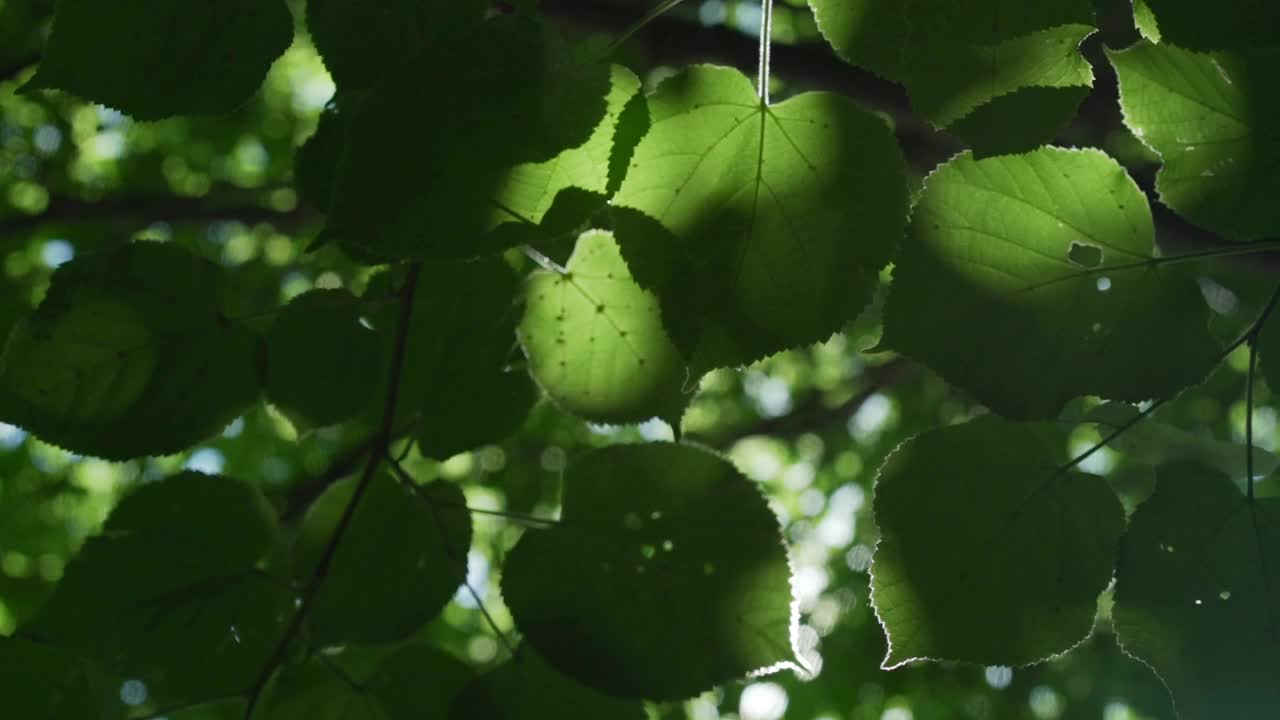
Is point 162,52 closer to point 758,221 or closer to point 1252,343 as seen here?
point 758,221

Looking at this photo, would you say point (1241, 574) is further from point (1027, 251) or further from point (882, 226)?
point (882, 226)

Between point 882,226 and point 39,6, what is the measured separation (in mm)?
3858

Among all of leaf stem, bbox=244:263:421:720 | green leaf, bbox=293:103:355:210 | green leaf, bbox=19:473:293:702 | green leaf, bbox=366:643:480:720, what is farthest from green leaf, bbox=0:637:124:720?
green leaf, bbox=293:103:355:210

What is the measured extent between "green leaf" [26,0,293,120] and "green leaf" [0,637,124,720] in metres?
0.54

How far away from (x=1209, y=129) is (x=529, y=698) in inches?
30.7

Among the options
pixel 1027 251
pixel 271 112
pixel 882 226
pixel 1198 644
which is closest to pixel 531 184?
pixel 882 226

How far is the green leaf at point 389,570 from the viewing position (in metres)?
1.06

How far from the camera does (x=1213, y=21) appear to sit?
0.65 m

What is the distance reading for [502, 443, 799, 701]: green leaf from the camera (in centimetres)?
90

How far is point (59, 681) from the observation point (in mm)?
975

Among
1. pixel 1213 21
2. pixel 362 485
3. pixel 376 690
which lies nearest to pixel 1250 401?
pixel 1213 21

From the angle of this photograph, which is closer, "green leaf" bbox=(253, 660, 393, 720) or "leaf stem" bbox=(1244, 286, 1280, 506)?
"leaf stem" bbox=(1244, 286, 1280, 506)

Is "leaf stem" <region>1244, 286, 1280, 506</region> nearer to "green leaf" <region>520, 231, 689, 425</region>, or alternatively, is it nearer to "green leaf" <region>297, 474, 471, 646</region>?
"green leaf" <region>520, 231, 689, 425</region>

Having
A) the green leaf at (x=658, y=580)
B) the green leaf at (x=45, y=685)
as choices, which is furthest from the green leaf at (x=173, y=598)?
the green leaf at (x=658, y=580)
